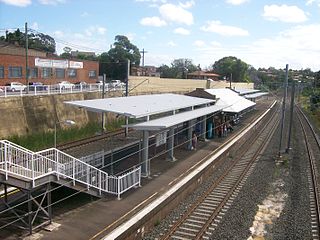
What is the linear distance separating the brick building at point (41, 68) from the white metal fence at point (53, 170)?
27427 millimetres

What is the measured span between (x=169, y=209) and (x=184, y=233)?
2.19m

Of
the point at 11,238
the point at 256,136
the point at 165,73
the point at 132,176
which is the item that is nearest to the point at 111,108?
the point at 132,176

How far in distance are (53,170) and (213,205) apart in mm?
7383

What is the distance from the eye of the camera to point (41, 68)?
153 ft

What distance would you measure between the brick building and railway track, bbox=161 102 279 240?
26076 millimetres

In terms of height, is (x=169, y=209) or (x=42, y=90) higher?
(x=42, y=90)

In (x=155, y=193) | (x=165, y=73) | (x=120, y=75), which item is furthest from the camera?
(x=165, y=73)

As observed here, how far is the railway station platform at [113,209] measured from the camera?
40.5ft

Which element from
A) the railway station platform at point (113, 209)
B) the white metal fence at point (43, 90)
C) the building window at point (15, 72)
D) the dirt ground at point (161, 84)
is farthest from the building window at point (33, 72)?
the railway station platform at point (113, 209)

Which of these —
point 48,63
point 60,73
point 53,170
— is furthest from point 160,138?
point 60,73

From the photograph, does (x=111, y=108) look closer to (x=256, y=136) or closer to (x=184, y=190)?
(x=184, y=190)

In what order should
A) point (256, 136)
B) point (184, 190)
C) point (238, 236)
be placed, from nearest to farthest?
point (238, 236) → point (184, 190) → point (256, 136)

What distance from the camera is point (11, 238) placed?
11.9 meters

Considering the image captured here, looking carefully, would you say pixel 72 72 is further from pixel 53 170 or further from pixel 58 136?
pixel 53 170
